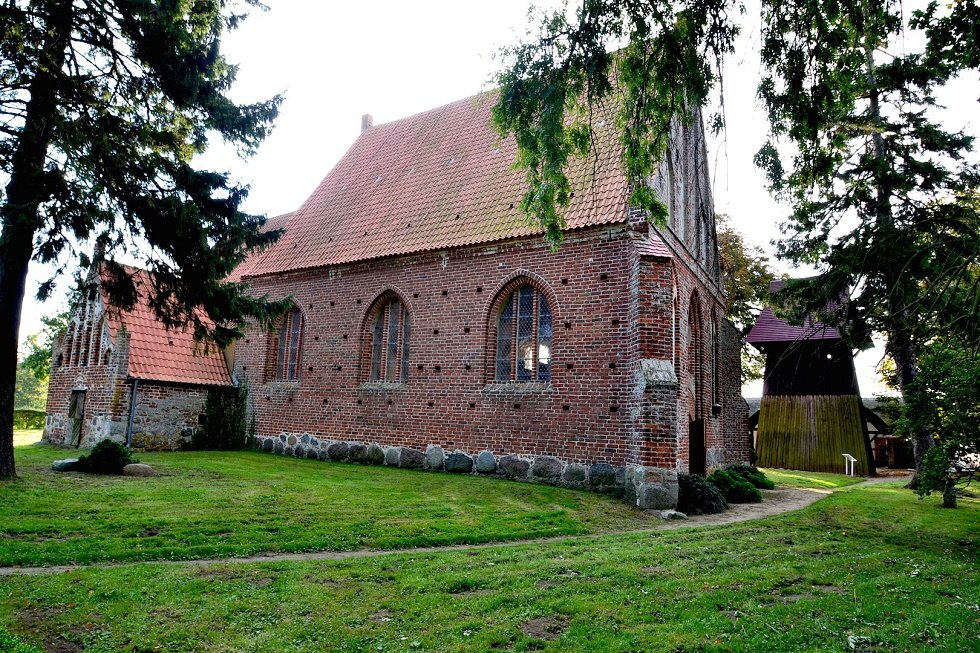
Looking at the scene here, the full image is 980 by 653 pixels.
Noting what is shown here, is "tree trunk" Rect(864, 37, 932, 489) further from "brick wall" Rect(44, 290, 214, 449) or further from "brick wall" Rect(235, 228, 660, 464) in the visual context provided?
A: "brick wall" Rect(44, 290, 214, 449)

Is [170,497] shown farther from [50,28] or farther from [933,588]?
[933,588]

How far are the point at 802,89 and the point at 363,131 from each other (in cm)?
1891

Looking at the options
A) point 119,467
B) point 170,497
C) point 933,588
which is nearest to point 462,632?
point 933,588

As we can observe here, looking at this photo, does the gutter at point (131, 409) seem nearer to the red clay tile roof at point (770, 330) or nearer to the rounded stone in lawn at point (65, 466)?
the rounded stone in lawn at point (65, 466)

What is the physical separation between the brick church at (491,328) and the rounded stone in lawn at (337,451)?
1.7 inches

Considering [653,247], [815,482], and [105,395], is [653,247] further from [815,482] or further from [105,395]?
[105,395]

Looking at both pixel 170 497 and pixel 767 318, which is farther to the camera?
pixel 767 318

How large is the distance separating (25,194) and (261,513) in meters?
5.54

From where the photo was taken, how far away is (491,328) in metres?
13.6

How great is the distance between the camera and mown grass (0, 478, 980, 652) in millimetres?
4340

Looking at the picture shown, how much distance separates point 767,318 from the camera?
26.6 m

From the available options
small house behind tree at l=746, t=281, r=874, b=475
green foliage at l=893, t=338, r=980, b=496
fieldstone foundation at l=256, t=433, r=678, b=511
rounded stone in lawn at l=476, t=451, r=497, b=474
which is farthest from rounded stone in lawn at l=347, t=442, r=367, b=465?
small house behind tree at l=746, t=281, r=874, b=475

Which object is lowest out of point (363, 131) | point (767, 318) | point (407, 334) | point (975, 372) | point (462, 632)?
point (462, 632)

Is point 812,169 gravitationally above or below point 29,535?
above
